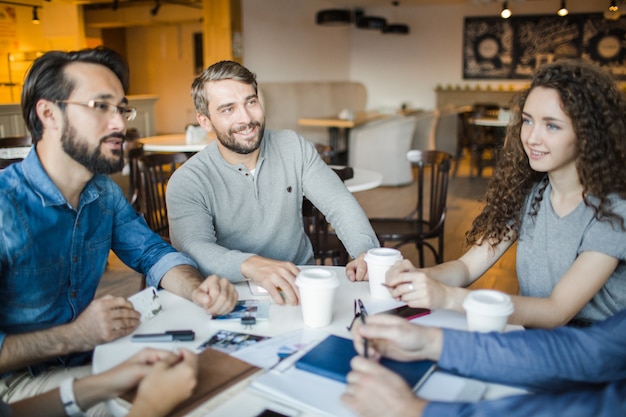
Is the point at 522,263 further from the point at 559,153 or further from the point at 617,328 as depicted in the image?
the point at 617,328

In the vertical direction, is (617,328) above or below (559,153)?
below

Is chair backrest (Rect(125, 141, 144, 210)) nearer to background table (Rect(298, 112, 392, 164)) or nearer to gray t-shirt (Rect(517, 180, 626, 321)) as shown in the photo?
gray t-shirt (Rect(517, 180, 626, 321))

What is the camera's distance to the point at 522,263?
165 centimetres

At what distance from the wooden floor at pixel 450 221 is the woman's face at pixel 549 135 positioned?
50cm

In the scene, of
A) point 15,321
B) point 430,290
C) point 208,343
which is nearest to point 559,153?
point 430,290

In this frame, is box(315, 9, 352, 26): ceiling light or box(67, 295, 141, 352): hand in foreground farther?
box(315, 9, 352, 26): ceiling light

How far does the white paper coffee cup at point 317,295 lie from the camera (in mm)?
1199

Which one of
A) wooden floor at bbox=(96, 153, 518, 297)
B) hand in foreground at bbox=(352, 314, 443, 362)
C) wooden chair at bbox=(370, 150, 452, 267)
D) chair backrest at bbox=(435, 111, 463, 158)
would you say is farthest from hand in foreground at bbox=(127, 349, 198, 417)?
chair backrest at bbox=(435, 111, 463, 158)

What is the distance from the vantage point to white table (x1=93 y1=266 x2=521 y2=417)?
3.12 ft

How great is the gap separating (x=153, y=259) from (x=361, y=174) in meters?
2.09

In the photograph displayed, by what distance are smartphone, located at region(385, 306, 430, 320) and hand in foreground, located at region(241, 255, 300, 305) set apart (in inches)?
9.4

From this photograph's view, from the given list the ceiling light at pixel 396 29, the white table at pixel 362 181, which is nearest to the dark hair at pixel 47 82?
the white table at pixel 362 181

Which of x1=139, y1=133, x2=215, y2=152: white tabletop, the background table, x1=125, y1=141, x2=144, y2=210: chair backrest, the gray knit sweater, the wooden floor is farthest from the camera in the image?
the background table

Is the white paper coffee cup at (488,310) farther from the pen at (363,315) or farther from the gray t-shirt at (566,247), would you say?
A: the gray t-shirt at (566,247)
